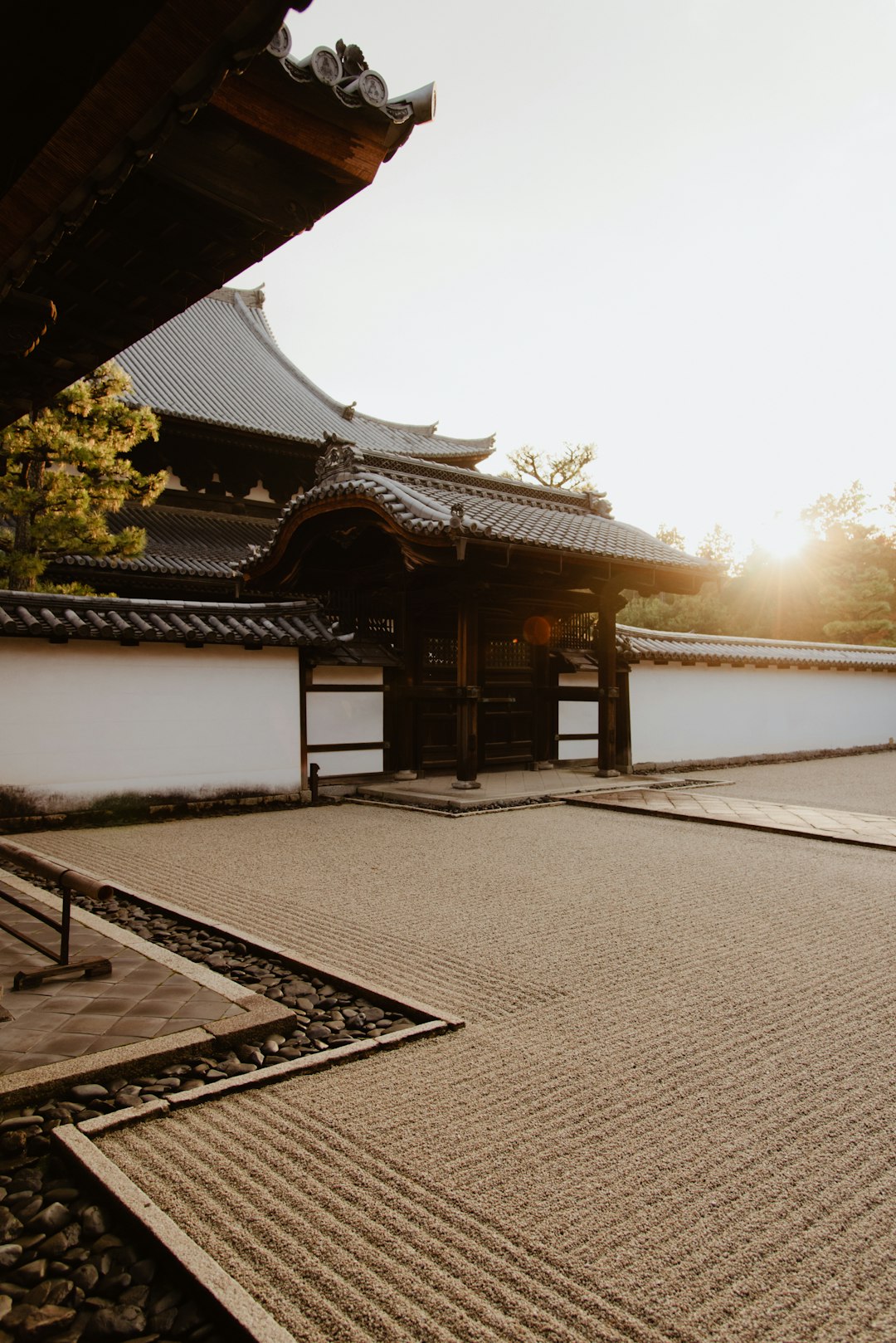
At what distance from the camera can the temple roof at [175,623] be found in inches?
318

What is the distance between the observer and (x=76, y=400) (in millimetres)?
9664

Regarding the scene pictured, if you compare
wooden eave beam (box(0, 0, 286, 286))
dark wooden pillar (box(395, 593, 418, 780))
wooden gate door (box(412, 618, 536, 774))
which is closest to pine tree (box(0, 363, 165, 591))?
dark wooden pillar (box(395, 593, 418, 780))

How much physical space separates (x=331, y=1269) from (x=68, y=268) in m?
3.45

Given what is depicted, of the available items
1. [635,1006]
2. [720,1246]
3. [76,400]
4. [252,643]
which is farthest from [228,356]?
[720,1246]

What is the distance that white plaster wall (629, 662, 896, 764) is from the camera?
14.0 m

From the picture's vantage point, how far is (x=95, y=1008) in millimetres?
3346

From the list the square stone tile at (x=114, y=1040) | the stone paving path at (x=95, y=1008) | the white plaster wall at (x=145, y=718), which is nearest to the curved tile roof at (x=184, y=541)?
the white plaster wall at (x=145, y=718)

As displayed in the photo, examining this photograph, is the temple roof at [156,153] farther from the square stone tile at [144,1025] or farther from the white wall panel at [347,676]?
the white wall panel at [347,676]

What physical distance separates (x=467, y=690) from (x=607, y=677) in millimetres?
2873

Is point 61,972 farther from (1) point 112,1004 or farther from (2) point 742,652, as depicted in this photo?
(2) point 742,652

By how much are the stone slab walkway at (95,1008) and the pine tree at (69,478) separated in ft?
23.3

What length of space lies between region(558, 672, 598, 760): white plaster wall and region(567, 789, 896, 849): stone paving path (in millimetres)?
2608

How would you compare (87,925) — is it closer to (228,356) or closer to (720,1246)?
(720,1246)

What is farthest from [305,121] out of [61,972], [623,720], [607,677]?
[623,720]
